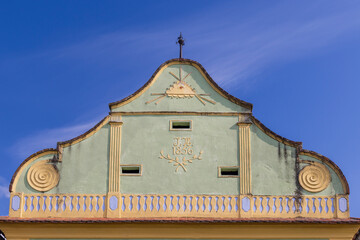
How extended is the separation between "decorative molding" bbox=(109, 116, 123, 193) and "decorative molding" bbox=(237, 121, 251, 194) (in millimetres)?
3282

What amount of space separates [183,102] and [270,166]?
118 inches

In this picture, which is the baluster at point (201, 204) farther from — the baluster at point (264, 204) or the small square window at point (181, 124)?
the small square window at point (181, 124)

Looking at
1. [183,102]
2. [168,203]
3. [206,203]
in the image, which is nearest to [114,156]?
[168,203]

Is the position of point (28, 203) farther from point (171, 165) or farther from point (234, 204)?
point (234, 204)

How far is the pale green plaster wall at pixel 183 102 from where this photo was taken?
1989 centimetres

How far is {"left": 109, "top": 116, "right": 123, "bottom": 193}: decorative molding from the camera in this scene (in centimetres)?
1909

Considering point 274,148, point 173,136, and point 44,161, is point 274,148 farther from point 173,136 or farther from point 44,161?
point 44,161

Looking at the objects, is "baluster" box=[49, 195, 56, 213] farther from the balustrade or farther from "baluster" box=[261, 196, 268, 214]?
"baluster" box=[261, 196, 268, 214]

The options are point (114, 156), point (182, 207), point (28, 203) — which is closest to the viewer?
point (182, 207)

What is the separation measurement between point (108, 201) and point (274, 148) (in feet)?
15.4

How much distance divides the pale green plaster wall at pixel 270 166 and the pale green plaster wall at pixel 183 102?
1037mm

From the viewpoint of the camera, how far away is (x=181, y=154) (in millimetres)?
19422

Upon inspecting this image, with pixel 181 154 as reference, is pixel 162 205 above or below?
below

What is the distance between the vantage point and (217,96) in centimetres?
2000
